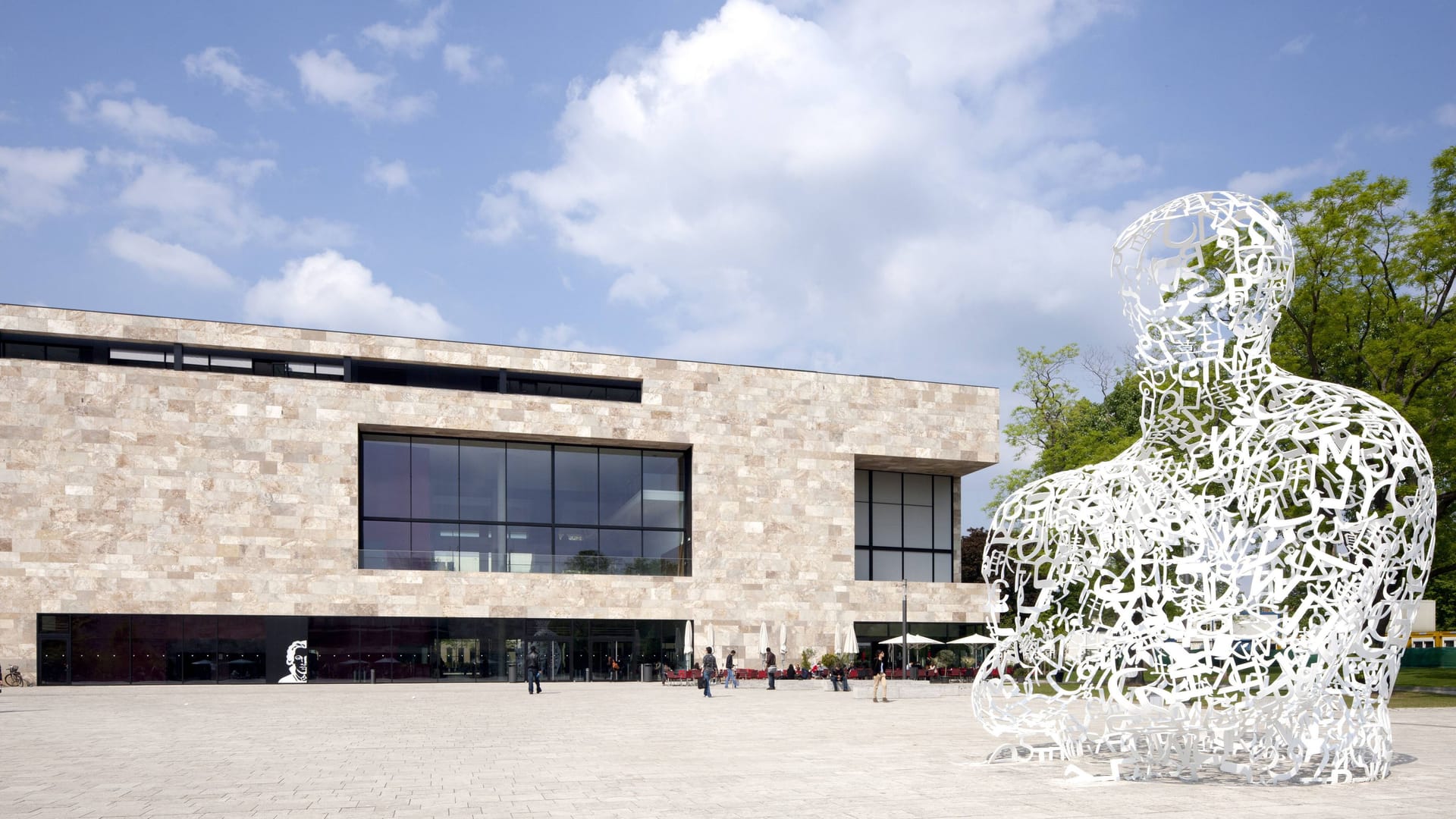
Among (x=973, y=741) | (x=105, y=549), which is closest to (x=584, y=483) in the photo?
(x=105, y=549)

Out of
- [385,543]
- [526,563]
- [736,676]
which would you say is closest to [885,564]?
[736,676]

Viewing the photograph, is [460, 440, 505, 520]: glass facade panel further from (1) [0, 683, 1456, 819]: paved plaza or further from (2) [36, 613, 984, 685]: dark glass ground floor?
(1) [0, 683, 1456, 819]: paved plaza

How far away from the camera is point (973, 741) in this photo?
56.9ft

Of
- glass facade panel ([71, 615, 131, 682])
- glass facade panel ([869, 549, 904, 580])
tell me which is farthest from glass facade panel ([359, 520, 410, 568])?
glass facade panel ([869, 549, 904, 580])

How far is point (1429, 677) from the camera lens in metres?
37.8

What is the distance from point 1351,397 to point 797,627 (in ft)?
106

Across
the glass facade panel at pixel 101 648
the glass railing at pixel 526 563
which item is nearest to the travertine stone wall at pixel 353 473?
the glass railing at pixel 526 563

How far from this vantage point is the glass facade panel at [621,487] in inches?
1716

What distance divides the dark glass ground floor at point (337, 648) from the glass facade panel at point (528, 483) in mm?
3846

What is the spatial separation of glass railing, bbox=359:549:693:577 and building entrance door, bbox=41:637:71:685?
920 cm

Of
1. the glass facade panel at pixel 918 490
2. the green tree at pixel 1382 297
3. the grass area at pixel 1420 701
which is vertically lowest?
the grass area at pixel 1420 701

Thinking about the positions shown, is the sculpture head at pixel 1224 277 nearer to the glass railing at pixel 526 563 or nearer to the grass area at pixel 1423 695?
the grass area at pixel 1423 695

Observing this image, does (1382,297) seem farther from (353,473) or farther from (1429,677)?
(353,473)

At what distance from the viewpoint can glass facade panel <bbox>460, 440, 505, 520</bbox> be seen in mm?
41688
